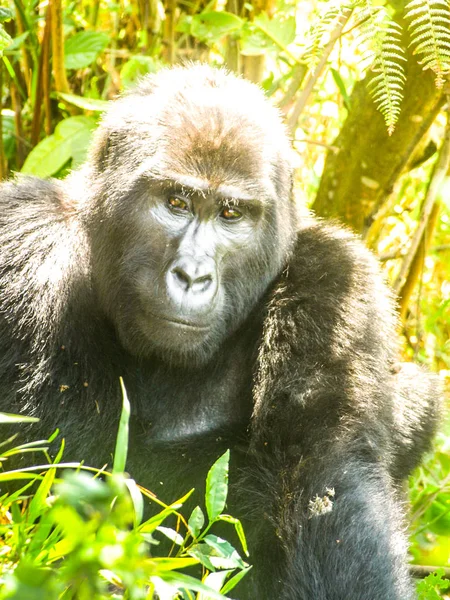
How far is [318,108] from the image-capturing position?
596cm

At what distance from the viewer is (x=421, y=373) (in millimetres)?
4070

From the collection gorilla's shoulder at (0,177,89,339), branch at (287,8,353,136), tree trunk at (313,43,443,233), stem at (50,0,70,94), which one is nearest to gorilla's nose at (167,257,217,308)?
gorilla's shoulder at (0,177,89,339)

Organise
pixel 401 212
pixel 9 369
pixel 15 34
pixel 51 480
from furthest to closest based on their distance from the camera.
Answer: pixel 401 212 < pixel 15 34 < pixel 9 369 < pixel 51 480

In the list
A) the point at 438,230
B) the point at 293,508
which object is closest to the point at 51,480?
the point at 293,508

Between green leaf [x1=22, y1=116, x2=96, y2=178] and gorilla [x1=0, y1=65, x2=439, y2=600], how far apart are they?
101cm

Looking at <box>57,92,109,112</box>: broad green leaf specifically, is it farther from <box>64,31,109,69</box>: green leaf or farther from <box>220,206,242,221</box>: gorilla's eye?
<box>220,206,242,221</box>: gorilla's eye

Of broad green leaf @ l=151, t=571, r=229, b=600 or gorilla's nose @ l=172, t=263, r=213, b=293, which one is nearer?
broad green leaf @ l=151, t=571, r=229, b=600

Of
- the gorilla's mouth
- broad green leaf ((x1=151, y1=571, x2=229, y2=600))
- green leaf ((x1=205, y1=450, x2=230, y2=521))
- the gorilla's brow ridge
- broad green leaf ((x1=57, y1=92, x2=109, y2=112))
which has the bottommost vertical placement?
the gorilla's mouth

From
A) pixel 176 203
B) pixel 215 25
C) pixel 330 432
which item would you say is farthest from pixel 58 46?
pixel 330 432

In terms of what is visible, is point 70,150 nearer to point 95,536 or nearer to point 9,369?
point 9,369

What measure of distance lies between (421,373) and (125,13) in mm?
3416

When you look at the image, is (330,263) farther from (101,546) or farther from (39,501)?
(101,546)

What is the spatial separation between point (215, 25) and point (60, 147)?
44.7 inches

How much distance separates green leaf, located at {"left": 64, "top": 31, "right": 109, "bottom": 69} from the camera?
5004 millimetres
